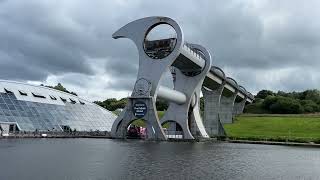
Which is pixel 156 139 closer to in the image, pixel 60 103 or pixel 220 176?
pixel 60 103

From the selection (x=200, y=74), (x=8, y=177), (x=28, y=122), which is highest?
(x=200, y=74)

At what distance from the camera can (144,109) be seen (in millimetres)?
77938

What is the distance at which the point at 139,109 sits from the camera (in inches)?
3083

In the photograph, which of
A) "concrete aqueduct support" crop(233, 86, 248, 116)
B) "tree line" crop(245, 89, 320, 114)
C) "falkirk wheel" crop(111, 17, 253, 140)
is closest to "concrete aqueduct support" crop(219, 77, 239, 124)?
"concrete aqueduct support" crop(233, 86, 248, 116)

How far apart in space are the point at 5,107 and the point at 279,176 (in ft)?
196

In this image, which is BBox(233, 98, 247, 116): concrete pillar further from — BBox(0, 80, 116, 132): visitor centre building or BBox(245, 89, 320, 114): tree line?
BBox(0, 80, 116, 132): visitor centre building

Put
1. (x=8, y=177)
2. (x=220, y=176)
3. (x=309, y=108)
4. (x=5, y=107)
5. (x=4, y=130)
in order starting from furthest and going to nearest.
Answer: (x=309, y=108) → (x=5, y=107) → (x=4, y=130) → (x=220, y=176) → (x=8, y=177)

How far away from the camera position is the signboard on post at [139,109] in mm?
77875

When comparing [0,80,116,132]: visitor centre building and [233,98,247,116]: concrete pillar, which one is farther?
[233,98,247,116]: concrete pillar

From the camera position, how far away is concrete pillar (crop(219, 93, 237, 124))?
136 m

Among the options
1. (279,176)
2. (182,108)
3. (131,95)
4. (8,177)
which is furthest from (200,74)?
(8,177)

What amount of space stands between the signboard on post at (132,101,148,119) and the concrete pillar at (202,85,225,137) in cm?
3896

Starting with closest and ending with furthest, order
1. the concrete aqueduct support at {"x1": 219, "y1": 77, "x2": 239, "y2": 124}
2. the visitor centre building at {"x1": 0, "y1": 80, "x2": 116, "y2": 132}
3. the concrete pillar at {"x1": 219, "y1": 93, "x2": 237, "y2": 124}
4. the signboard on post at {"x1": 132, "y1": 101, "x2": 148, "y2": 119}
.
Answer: the visitor centre building at {"x1": 0, "y1": 80, "x2": 116, "y2": 132} → the signboard on post at {"x1": 132, "y1": 101, "x2": 148, "y2": 119} → the concrete pillar at {"x1": 219, "y1": 93, "x2": 237, "y2": 124} → the concrete aqueduct support at {"x1": 219, "y1": 77, "x2": 239, "y2": 124}

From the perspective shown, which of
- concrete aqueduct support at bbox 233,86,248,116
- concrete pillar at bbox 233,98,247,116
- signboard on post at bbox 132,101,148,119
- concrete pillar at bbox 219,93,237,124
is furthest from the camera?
concrete pillar at bbox 233,98,247,116
